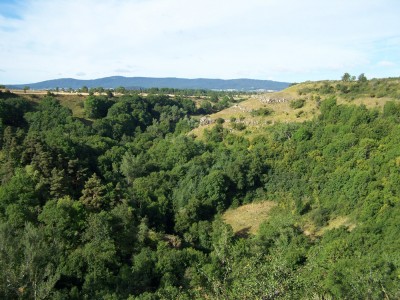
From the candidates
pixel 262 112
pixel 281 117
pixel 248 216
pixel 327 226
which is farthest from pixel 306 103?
pixel 327 226

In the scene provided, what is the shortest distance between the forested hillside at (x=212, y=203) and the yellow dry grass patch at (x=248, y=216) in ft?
3.25

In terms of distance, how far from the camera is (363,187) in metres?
40.0

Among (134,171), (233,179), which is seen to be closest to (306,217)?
(233,179)

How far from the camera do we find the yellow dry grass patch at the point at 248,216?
45.2 metres

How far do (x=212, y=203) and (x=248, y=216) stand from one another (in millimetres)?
5244

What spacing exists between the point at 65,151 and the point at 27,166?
7.19m

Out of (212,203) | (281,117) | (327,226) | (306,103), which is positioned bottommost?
(212,203)

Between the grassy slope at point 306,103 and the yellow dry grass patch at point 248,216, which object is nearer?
the yellow dry grass patch at point 248,216

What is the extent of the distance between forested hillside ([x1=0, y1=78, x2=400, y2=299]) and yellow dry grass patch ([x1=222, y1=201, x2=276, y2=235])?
991mm

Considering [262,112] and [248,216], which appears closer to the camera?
[248,216]

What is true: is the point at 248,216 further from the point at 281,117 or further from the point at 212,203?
the point at 281,117

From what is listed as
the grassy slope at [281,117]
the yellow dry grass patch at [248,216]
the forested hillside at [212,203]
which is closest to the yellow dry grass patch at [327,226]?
the grassy slope at [281,117]

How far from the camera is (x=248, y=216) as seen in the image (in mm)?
48250

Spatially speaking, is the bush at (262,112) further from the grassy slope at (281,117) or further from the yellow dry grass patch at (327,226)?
the yellow dry grass patch at (327,226)
